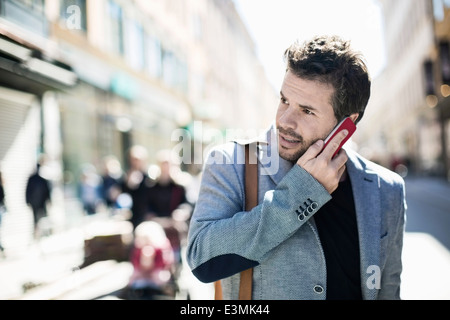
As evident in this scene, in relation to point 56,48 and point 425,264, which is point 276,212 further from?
point 56,48

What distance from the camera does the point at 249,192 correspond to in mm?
1475

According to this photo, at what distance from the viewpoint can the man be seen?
4.24ft

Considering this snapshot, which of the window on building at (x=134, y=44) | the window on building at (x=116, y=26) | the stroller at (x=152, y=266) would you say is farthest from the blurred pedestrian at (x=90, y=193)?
the stroller at (x=152, y=266)

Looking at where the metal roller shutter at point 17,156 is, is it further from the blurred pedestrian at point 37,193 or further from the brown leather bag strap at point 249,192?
the brown leather bag strap at point 249,192

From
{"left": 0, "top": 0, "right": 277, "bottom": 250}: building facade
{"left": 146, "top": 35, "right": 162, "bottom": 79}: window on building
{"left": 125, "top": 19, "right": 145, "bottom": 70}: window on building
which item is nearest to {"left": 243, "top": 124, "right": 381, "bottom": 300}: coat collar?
{"left": 0, "top": 0, "right": 277, "bottom": 250}: building facade

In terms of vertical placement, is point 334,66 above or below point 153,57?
below

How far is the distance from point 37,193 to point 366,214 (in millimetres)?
7960

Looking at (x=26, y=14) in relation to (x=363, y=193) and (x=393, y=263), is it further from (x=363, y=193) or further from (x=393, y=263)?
(x=393, y=263)

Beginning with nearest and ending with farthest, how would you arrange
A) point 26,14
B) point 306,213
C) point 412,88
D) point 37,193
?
point 306,213
point 26,14
point 37,193
point 412,88

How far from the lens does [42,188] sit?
835cm

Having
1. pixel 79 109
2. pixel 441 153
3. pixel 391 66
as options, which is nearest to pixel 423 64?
pixel 441 153

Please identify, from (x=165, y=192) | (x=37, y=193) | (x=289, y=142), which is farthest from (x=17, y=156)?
(x=289, y=142)

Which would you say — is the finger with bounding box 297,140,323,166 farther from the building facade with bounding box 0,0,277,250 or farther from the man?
the building facade with bounding box 0,0,277,250

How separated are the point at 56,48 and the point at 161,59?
8.95m
